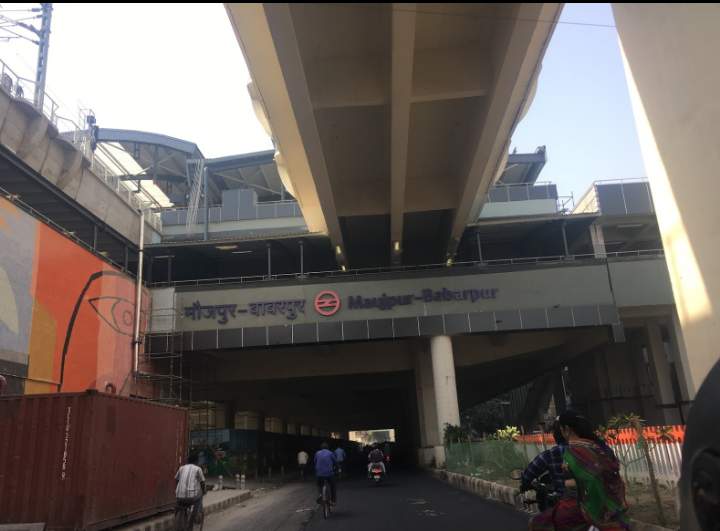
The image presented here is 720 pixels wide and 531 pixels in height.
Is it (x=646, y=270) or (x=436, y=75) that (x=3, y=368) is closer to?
(x=436, y=75)

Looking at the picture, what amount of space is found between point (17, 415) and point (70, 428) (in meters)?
0.92

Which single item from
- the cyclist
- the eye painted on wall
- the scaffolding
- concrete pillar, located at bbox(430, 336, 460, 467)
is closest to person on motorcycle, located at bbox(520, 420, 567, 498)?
the cyclist

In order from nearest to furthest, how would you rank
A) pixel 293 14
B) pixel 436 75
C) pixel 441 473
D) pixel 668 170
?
pixel 668 170
pixel 293 14
pixel 436 75
pixel 441 473

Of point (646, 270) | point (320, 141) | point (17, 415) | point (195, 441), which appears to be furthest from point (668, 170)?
point (195, 441)

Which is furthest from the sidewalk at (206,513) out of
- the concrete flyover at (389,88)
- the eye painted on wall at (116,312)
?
the concrete flyover at (389,88)

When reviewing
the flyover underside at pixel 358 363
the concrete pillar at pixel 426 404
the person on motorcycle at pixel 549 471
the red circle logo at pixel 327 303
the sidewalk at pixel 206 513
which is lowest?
the sidewalk at pixel 206 513

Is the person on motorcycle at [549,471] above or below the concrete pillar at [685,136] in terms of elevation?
below

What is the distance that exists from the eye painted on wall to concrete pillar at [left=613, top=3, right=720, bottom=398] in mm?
18658

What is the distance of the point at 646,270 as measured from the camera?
26797 mm

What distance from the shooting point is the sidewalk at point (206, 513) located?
10847 millimetres

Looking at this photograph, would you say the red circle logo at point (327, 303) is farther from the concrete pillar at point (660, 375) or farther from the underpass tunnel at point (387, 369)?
the concrete pillar at point (660, 375)

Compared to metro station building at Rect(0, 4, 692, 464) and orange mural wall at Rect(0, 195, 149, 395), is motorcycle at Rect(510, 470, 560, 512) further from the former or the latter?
orange mural wall at Rect(0, 195, 149, 395)

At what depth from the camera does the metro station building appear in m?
12.3

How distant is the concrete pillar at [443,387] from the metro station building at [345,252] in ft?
0.32
